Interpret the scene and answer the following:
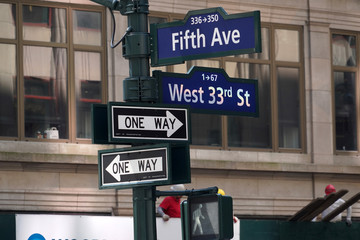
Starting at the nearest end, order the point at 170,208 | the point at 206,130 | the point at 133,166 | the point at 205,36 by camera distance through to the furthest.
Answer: the point at 133,166 < the point at 205,36 < the point at 170,208 < the point at 206,130

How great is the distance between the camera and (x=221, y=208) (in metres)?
8.98

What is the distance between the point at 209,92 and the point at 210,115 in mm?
11077

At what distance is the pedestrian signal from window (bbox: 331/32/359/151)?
13521mm

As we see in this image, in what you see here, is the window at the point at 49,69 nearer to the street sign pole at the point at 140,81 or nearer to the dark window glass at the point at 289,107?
the dark window glass at the point at 289,107

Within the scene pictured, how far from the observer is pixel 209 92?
31.8 feet

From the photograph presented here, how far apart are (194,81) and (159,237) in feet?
19.9

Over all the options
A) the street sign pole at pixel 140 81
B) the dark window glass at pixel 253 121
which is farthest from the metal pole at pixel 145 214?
the dark window glass at pixel 253 121

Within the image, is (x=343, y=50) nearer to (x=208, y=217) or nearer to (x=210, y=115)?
(x=210, y=115)

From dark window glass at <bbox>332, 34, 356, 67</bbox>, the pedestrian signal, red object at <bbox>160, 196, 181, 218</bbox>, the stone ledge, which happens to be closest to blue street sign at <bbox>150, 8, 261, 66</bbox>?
the pedestrian signal

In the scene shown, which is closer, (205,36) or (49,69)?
(205,36)

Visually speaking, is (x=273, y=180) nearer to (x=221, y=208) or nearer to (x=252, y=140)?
(x=252, y=140)

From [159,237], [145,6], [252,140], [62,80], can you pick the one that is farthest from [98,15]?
[145,6]

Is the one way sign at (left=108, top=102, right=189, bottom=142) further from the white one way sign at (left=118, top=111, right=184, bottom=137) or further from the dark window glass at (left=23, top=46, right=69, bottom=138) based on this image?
the dark window glass at (left=23, top=46, right=69, bottom=138)

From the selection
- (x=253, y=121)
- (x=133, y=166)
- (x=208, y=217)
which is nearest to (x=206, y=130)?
(x=253, y=121)
